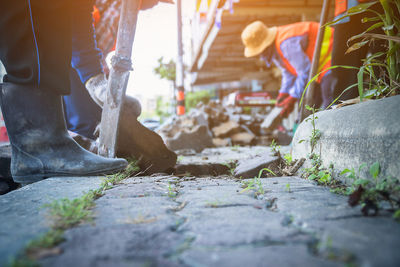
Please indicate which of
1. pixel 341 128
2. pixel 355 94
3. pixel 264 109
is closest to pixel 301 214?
pixel 341 128

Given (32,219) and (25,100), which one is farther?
(25,100)

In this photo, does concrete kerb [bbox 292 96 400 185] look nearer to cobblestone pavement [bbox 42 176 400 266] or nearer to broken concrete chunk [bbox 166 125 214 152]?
cobblestone pavement [bbox 42 176 400 266]

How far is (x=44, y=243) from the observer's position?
2.01 feet

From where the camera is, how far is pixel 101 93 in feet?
6.66

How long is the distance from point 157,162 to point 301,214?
62.0 inches

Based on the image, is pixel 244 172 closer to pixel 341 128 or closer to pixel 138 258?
pixel 341 128

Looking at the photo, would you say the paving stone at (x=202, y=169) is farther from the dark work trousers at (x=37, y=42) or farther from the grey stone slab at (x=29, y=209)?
the dark work trousers at (x=37, y=42)

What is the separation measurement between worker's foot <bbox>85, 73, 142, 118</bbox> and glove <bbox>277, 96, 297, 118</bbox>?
4224 millimetres

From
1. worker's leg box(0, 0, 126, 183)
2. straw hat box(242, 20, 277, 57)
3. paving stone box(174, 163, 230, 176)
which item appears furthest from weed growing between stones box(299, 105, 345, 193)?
straw hat box(242, 20, 277, 57)

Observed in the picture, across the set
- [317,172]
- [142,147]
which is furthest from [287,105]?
[317,172]

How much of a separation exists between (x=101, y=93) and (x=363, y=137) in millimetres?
1840

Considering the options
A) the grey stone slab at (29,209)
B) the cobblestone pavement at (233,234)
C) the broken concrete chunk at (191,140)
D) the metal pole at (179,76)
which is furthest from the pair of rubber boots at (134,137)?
the metal pole at (179,76)

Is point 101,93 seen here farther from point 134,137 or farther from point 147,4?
point 147,4

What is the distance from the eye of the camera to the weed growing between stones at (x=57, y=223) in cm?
56
